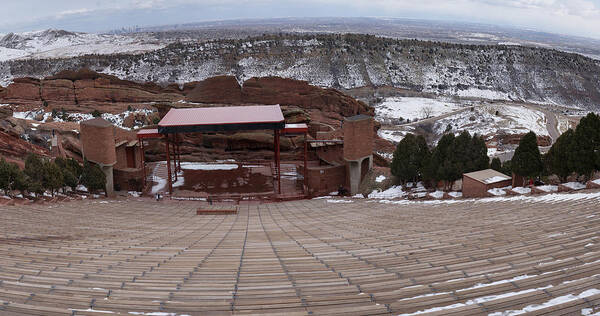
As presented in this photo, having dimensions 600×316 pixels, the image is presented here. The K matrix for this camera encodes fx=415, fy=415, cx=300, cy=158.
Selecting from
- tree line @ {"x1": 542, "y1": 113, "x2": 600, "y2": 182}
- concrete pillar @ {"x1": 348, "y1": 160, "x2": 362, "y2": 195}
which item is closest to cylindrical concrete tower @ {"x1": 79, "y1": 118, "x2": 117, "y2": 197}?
concrete pillar @ {"x1": 348, "y1": 160, "x2": 362, "y2": 195}

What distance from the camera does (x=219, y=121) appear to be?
1062 inches

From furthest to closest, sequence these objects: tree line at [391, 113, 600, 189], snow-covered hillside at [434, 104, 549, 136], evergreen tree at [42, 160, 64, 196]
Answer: snow-covered hillside at [434, 104, 549, 136] < evergreen tree at [42, 160, 64, 196] < tree line at [391, 113, 600, 189]

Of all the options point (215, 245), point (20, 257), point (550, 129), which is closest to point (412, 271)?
point (215, 245)

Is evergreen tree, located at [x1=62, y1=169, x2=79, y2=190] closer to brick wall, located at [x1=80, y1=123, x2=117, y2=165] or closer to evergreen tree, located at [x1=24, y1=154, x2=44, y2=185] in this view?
evergreen tree, located at [x1=24, y1=154, x2=44, y2=185]

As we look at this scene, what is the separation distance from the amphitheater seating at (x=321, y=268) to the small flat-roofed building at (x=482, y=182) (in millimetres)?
6997

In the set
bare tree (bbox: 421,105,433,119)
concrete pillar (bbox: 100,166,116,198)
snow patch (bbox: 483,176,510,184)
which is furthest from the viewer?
bare tree (bbox: 421,105,433,119)

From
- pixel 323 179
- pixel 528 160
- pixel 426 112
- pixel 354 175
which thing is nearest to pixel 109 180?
pixel 323 179

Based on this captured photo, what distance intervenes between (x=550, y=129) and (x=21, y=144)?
66685 millimetres

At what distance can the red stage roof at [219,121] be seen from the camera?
26109mm

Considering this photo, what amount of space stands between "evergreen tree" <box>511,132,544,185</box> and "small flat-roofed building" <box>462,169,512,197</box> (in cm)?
80

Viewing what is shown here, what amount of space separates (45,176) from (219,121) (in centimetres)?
1038

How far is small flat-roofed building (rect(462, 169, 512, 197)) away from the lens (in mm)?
19531

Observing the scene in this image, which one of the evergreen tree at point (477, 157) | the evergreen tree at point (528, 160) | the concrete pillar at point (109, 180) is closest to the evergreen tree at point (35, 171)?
the concrete pillar at point (109, 180)

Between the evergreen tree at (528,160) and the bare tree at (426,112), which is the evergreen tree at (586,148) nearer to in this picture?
the evergreen tree at (528,160)
